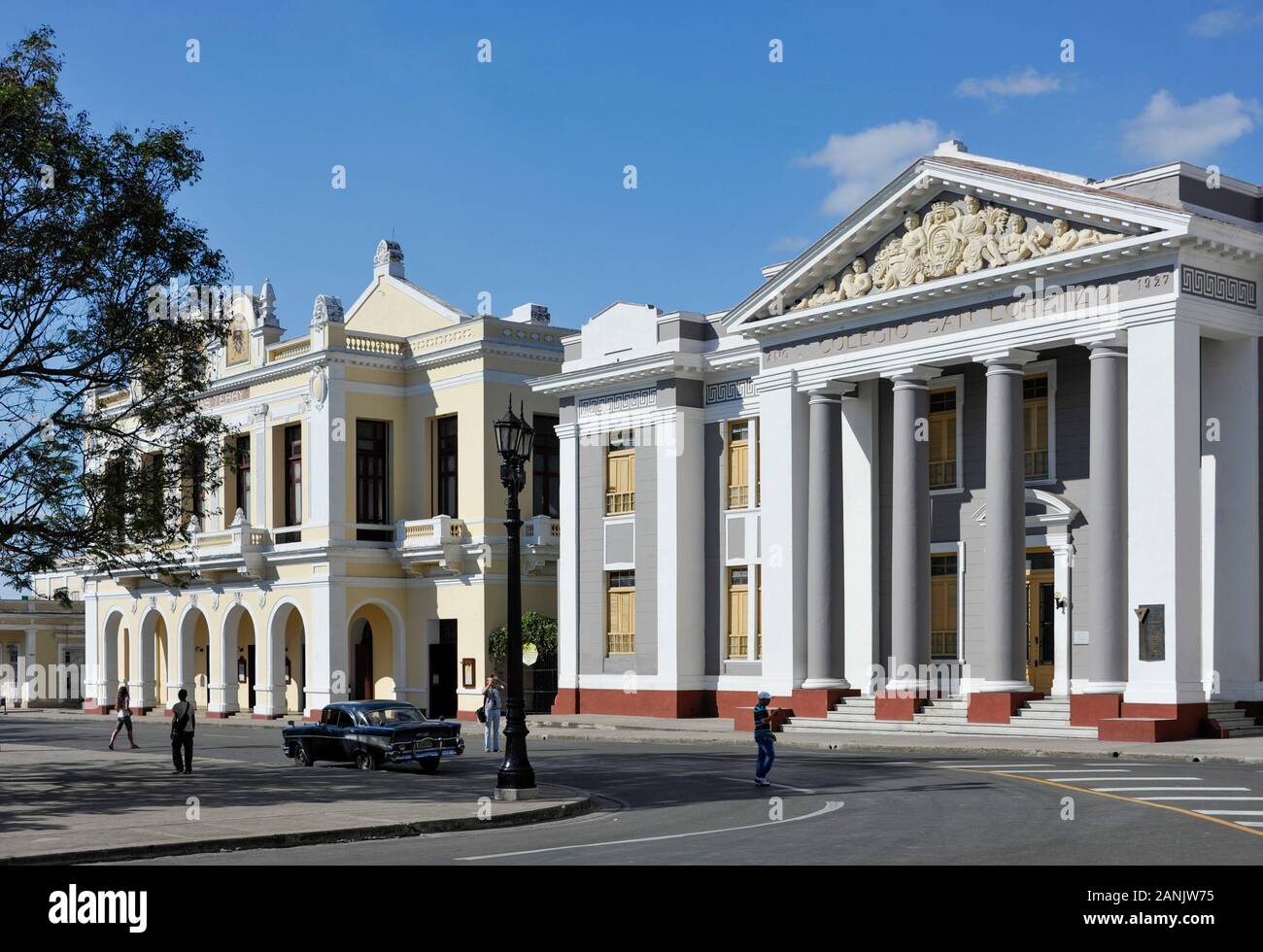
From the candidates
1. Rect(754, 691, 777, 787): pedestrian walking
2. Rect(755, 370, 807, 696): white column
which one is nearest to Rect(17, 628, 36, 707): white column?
Rect(755, 370, 807, 696): white column

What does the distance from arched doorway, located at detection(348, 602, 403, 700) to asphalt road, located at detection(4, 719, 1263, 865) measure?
2298 centimetres

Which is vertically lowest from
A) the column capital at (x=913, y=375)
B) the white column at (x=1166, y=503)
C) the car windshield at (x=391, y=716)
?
the car windshield at (x=391, y=716)

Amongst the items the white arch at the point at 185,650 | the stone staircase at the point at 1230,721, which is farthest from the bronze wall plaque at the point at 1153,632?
the white arch at the point at 185,650

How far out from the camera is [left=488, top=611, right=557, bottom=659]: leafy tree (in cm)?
4719

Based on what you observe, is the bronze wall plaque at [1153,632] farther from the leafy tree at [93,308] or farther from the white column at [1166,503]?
the leafy tree at [93,308]

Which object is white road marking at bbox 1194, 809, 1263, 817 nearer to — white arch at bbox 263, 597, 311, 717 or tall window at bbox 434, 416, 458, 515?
tall window at bbox 434, 416, 458, 515

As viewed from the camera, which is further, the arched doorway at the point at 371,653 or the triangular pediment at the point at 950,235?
the arched doorway at the point at 371,653

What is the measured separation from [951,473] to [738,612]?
24.4ft

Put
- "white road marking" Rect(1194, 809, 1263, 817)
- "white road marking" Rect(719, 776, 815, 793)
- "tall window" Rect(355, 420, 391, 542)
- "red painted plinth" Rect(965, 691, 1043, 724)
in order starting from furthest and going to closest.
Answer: "tall window" Rect(355, 420, 391, 542) → "red painted plinth" Rect(965, 691, 1043, 724) → "white road marking" Rect(719, 776, 815, 793) → "white road marking" Rect(1194, 809, 1263, 817)

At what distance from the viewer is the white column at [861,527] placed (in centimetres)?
3831

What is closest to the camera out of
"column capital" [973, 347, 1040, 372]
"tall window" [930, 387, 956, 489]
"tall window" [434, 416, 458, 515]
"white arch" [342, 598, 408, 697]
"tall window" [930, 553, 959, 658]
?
"column capital" [973, 347, 1040, 372]

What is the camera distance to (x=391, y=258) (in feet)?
178

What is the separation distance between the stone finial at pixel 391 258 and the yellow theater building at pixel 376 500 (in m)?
0.06
